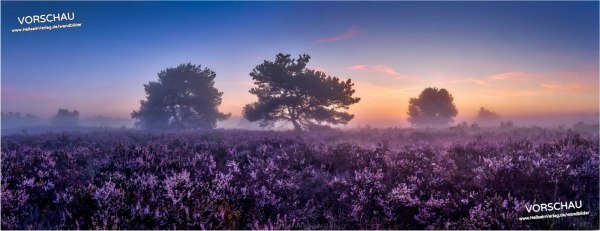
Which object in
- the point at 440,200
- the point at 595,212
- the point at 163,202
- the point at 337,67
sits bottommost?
the point at 595,212

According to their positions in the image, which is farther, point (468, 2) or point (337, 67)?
point (337, 67)

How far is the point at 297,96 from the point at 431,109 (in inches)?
732

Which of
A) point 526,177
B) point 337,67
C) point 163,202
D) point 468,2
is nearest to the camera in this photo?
point 163,202

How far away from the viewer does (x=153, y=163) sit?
17.9 feet

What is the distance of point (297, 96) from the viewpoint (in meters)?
20.2

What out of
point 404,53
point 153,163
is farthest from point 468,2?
point 153,163

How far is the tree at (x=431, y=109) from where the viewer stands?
3288cm

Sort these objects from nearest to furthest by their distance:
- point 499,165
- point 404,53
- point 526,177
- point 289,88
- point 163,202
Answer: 1. point 163,202
2. point 526,177
3. point 499,165
4. point 404,53
5. point 289,88

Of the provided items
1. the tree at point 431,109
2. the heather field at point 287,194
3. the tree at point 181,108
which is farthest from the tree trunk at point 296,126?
the tree at point 431,109

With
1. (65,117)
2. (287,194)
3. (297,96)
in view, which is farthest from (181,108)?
(287,194)

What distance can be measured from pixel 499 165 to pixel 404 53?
3.28 metres

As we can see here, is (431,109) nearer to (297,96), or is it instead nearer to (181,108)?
(297,96)

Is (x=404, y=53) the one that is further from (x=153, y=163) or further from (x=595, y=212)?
(x=153, y=163)

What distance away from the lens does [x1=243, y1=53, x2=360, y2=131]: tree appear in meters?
19.3
